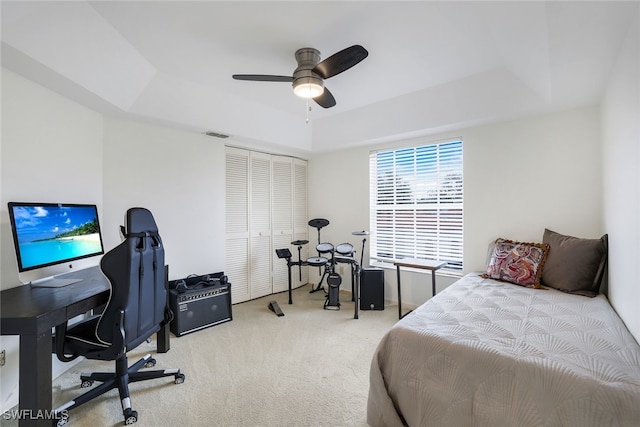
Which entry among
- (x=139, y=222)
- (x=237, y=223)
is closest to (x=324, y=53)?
(x=139, y=222)

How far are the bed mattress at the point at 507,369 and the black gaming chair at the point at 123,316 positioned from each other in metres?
1.55

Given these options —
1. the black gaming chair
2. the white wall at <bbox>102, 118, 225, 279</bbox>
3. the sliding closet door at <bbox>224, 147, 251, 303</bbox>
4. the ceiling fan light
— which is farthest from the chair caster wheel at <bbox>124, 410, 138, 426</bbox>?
the ceiling fan light

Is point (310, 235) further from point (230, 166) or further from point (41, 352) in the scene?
point (41, 352)

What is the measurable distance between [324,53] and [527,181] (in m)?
2.41

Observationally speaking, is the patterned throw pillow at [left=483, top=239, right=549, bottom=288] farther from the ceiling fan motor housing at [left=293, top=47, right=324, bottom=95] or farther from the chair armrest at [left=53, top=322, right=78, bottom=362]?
the chair armrest at [left=53, top=322, right=78, bottom=362]

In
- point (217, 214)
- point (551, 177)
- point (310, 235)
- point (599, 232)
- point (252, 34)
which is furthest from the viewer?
point (310, 235)

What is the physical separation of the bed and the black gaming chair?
1.54m

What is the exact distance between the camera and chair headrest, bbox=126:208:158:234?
1871 mm

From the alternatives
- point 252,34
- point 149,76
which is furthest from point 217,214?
point 252,34

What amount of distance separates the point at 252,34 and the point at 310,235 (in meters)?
3.29

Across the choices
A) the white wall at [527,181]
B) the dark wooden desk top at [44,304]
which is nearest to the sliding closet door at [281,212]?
the white wall at [527,181]

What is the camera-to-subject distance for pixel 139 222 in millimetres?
1947

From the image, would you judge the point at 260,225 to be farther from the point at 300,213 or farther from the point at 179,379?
the point at 179,379

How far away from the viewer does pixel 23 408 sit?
1.43m
